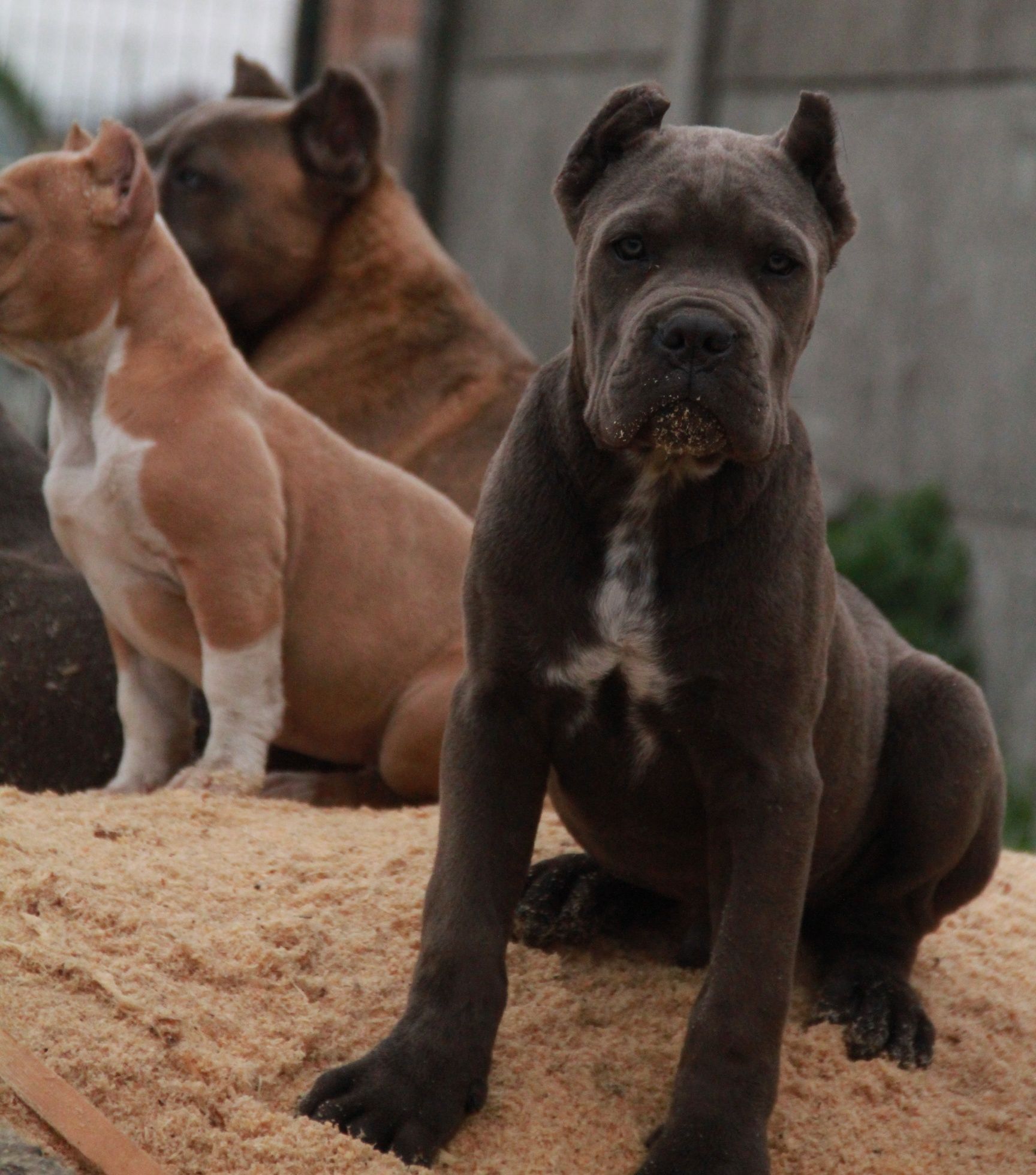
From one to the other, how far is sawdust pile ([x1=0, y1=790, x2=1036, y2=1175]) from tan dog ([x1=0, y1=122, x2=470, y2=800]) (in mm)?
594

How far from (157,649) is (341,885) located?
115 centimetres

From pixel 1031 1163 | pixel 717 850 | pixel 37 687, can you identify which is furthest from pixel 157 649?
Result: pixel 1031 1163

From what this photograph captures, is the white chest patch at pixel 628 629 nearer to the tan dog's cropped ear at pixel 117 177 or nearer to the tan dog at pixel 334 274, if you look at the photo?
the tan dog's cropped ear at pixel 117 177

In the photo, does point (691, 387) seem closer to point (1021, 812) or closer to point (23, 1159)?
point (23, 1159)

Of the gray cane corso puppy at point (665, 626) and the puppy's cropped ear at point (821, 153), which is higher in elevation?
the puppy's cropped ear at point (821, 153)

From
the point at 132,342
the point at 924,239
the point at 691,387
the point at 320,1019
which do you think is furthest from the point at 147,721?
the point at 924,239

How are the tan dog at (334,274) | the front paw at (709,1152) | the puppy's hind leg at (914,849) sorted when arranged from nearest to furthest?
the front paw at (709,1152) < the puppy's hind leg at (914,849) < the tan dog at (334,274)

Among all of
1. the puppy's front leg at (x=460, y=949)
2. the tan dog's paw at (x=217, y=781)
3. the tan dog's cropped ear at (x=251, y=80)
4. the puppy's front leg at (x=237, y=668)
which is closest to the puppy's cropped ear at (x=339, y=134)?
the tan dog's cropped ear at (x=251, y=80)

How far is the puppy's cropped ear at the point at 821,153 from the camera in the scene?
3.34 meters

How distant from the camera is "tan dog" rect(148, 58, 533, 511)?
6.64 metres

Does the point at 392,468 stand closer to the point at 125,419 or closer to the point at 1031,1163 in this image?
the point at 125,419

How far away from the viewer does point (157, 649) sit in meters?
4.66

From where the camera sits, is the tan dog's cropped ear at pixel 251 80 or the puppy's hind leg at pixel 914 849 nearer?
the puppy's hind leg at pixel 914 849

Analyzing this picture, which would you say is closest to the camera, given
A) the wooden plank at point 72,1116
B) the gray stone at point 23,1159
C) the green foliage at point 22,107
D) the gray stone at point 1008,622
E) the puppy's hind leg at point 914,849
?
the gray stone at point 23,1159
